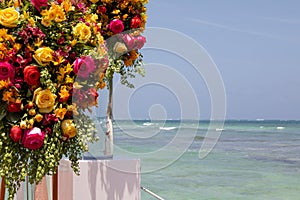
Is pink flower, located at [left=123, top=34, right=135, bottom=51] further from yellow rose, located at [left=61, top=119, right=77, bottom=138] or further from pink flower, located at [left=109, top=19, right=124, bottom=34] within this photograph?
yellow rose, located at [left=61, top=119, right=77, bottom=138]

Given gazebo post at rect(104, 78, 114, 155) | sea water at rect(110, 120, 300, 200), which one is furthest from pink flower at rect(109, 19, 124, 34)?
sea water at rect(110, 120, 300, 200)

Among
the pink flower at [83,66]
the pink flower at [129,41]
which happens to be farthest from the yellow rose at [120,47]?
the pink flower at [83,66]

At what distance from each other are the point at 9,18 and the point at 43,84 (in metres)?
0.22

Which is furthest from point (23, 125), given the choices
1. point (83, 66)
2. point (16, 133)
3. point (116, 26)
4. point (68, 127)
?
point (116, 26)

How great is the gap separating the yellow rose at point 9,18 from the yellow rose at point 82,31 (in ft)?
0.59

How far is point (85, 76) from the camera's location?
60.7 inches

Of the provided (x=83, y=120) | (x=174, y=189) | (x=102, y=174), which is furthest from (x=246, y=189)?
(x=83, y=120)

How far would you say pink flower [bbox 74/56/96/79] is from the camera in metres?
1.52

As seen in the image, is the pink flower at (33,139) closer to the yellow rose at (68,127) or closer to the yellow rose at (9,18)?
the yellow rose at (68,127)

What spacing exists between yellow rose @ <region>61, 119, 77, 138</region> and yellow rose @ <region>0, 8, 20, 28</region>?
0.33m

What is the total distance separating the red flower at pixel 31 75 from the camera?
147 cm

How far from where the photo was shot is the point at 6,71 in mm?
1459

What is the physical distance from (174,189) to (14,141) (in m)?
7.78

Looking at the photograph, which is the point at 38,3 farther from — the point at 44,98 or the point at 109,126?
the point at 109,126
